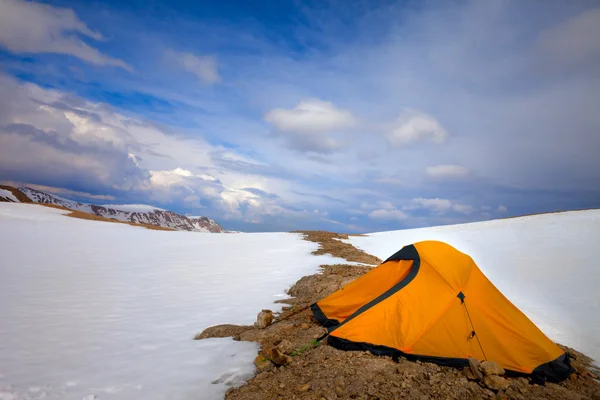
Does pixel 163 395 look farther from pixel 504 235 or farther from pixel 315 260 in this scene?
pixel 504 235

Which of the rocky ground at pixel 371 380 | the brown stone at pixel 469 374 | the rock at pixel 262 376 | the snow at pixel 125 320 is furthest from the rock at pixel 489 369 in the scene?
the snow at pixel 125 320

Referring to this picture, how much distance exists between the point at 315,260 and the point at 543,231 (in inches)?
900

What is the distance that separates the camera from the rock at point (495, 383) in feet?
13.8

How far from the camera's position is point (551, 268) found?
16469mm

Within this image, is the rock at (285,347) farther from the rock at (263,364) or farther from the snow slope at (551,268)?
the snow slope at (551,268)

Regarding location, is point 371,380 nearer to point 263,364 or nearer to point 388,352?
point 388,352

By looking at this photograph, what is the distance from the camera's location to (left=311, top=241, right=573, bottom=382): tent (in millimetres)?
5020

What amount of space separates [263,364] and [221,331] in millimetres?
2155

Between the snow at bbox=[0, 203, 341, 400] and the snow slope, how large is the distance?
29.7 feet

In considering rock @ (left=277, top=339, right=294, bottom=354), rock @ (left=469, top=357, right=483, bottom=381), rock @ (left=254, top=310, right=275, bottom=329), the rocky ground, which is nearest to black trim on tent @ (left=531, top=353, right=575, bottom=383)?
the rocky ground

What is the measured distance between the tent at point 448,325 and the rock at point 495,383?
0.62 metres

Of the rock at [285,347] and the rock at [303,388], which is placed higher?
the rock at [285,347]

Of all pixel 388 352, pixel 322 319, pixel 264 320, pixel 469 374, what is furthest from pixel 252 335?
pixel 469 374

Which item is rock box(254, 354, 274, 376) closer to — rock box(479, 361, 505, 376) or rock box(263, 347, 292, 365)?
rock box(263, 347, 292, 365)
